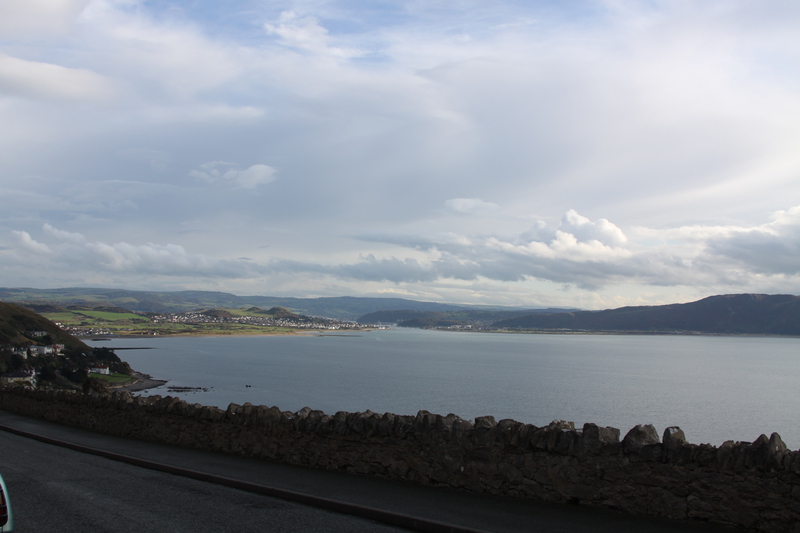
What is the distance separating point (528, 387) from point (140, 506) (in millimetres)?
77856

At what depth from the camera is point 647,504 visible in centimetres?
710

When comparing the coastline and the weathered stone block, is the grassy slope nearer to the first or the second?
the coastline

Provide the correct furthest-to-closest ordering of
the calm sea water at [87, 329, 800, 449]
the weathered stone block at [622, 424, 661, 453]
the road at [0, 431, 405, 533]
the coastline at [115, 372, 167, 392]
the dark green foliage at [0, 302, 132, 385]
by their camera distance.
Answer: the dark green foliage at [0, 302, 132, 385]
the coastline at [115, 372, 167, 392]
the calm sea water at [87, 329, 800, 449]
the road at [0, 431, 405, 533]
the weathered stone block at [622, 424, 661, 453]

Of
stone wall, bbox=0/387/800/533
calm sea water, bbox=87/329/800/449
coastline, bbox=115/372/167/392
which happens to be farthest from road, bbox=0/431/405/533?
coastline, bbox=115/372/167/392

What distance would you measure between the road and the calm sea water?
43414 millimetres

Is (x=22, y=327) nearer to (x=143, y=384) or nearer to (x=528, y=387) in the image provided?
(x=143, y=384)

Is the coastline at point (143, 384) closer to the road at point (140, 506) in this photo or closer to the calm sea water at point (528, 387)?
the calm sea water at point (528, 387)

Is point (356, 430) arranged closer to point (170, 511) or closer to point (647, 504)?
point (170, 511)

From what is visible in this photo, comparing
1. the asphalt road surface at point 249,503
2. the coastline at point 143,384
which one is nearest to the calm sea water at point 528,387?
the coastline at point 143,384

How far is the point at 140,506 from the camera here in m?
8.38

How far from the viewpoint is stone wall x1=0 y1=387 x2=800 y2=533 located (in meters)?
6.48

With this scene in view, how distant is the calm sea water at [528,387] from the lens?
57.6 metres

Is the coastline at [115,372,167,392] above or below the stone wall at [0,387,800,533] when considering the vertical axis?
below

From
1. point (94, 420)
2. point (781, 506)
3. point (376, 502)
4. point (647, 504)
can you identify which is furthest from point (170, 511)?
point (94, 420)
